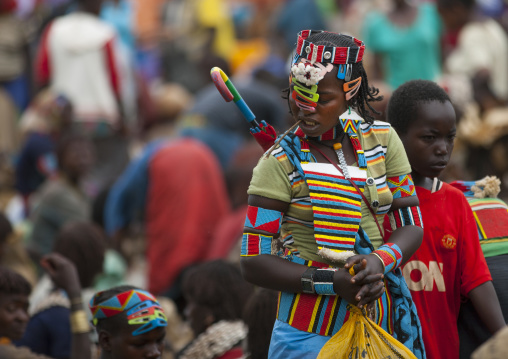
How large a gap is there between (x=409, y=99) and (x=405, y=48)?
7566mm

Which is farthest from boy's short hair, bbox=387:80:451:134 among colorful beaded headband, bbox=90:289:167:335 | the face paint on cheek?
colorful beaded headband, bbox=90:289:167:335

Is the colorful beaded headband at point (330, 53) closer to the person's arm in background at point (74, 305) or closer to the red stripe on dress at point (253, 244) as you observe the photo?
the red stripe on dress at point (253, 244)

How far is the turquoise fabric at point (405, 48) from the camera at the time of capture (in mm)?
12094

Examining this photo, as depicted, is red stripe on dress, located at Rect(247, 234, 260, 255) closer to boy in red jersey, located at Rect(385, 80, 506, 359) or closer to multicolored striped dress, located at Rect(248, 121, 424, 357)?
multicolored striped dress, located at Rect(248, 121, 424, 357)

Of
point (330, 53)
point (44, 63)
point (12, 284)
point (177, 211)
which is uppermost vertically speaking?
point (330, 53)

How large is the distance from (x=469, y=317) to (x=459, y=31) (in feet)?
27.3

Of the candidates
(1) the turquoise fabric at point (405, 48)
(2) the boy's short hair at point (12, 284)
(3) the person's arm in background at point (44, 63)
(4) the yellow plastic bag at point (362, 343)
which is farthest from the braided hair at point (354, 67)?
(3) the person's arm in background at point (44, 63)

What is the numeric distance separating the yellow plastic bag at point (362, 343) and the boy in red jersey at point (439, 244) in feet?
1.70

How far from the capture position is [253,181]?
13.8 ft

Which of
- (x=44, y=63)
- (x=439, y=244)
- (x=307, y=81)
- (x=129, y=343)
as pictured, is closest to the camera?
(x=307, y=81)

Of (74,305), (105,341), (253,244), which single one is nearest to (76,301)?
(74,305)

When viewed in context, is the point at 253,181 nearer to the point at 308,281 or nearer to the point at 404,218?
the point at 308,281

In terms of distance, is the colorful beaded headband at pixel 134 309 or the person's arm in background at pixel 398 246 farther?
the colorful beaded headband at pixel 134 309

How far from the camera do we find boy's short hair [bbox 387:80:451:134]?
4703mm
